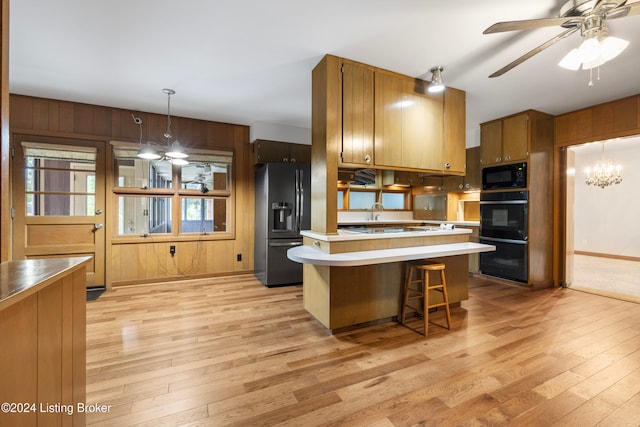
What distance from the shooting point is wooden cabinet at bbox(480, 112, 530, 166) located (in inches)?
151

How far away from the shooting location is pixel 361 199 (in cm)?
545

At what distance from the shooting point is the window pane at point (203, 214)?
4.29 m

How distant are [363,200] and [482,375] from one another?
3889 mm

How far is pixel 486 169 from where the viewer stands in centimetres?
432

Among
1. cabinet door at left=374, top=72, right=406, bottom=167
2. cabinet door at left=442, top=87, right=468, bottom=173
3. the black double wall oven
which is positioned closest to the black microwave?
the black double wall oven

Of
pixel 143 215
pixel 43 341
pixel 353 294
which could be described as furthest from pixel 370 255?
pixel 143 215

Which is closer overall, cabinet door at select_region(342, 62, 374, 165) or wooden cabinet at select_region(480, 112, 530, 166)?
cabinet door at select_region(342, 62, 374, 165)

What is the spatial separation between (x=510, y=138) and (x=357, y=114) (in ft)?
9.64

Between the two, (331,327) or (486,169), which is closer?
(331,327)

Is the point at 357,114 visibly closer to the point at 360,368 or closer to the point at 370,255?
the point at 370,255

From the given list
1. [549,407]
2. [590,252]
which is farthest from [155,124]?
[590,252]

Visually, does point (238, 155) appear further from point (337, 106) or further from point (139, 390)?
point (139, 390)

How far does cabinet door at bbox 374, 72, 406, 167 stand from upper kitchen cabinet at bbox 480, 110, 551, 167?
232 centimetres

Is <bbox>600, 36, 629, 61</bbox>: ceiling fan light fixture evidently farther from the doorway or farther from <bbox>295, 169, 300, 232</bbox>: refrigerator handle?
the doorway
